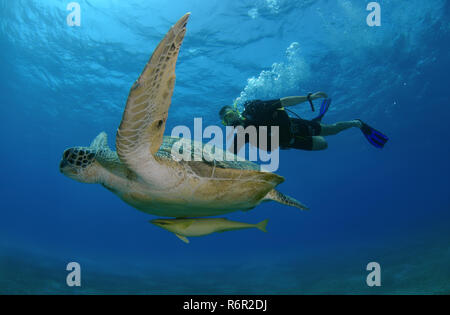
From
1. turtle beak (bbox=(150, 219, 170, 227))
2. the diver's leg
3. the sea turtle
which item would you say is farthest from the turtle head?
the diver's leg

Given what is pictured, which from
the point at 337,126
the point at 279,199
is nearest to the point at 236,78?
the point at 337,126

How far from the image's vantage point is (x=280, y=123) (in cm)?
595

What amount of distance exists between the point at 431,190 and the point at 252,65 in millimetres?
89441

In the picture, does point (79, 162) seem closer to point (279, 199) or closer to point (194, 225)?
point (194, 225)

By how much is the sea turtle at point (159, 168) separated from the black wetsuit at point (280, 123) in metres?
2.98

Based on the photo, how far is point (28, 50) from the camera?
15039 millimetres

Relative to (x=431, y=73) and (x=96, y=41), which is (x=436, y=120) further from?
(x=96, y=41)

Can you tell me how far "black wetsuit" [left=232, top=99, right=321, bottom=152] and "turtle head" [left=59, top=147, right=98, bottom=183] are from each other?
12.8ft

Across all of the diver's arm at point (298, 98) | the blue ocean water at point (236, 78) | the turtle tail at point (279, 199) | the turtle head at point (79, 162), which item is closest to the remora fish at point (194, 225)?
the turtle tail at point (279, 199)

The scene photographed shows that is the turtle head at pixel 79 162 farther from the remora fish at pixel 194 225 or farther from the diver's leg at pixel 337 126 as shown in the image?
the diver's leg at pixel 337 126

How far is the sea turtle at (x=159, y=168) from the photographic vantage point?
169cm

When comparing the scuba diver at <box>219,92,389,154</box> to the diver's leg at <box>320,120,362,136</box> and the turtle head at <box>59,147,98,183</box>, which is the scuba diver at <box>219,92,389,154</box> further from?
the turtle head at <box>59,147,98,183</box>

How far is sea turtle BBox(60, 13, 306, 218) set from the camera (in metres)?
1.69

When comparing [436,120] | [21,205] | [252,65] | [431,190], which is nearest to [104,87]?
[252,65]
